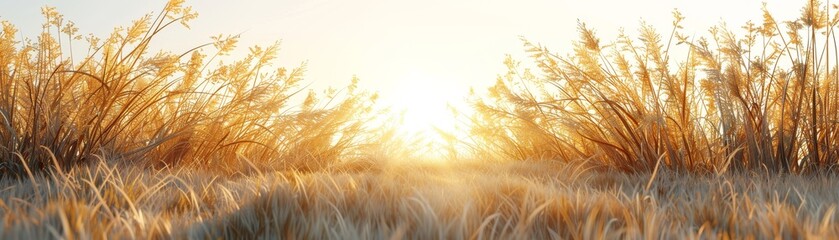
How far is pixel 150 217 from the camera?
129cm

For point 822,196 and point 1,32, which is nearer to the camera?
point 822,196

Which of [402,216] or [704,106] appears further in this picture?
[704,106]

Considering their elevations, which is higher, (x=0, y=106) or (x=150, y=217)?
(x=0, y=106)

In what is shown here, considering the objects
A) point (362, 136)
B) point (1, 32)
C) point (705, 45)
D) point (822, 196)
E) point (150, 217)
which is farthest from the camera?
point (362, 136)

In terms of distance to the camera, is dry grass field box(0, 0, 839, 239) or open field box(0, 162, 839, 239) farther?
dry grass field box(0, 0, 839, 239)

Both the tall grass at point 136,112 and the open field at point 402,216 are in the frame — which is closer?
the open field at point 402,216

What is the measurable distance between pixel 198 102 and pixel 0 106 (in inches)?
37.2

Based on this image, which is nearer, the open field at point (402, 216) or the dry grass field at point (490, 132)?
the open field at point (402, 216)

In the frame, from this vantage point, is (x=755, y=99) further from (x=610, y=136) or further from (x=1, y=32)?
(x=1, y=32)

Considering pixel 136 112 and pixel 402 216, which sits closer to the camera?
pixel 402 216

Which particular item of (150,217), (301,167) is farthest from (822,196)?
(301,167)

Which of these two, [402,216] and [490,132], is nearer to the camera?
[402,216]

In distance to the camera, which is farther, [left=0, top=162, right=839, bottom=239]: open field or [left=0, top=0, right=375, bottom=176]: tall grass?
[left=0, top=0, right=375, bottom=176]: tall grass

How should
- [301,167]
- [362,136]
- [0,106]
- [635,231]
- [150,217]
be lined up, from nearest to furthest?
[635,231] < [150,217] < [0,106] < [301,167] < [362,136]
